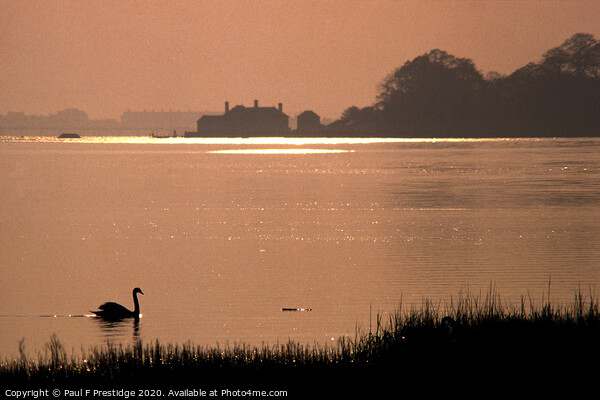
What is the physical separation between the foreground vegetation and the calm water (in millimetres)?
2769

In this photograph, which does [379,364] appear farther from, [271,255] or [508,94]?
[508,94]

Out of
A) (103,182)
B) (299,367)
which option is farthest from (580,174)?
(299,367)

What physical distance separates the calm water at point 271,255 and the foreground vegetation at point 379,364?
2.77m

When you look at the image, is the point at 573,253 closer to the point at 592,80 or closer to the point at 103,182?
the point at 103,182

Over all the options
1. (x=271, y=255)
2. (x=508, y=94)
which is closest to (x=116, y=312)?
(x=271, y=255)

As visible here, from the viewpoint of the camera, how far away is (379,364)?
39.0 feet

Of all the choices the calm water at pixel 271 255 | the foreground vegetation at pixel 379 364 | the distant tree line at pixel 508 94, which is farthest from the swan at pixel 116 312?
the distant tree line at pixel 508 94

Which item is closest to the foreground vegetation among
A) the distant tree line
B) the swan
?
the swan

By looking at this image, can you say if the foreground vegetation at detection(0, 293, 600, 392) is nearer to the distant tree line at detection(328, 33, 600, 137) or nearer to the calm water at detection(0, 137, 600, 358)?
the calm water at detection(0, 137, 600, 358)

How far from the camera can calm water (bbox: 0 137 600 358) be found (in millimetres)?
18547

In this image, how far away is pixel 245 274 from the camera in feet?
80.2

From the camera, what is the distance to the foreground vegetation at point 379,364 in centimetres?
1132

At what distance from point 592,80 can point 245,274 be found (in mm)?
156007

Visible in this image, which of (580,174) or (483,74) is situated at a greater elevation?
(483,74)
